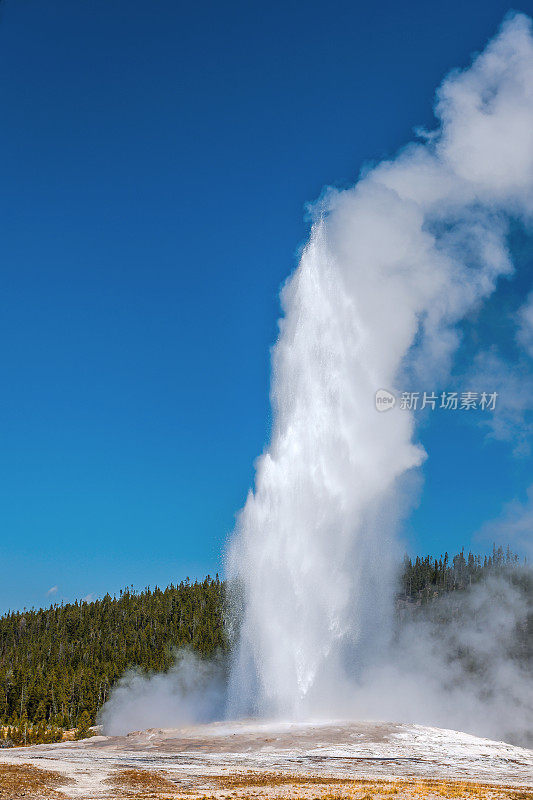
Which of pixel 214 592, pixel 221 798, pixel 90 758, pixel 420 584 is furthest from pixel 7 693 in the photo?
pixel 420 584

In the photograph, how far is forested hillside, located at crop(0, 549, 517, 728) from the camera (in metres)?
99.7

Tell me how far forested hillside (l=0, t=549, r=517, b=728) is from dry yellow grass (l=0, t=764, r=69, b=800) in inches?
2078

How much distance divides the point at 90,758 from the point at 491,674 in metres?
103

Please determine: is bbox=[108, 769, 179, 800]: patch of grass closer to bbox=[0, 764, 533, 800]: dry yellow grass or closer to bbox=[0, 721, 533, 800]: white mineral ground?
bbox=[0, 764, 533, 800]: dry yellow grass

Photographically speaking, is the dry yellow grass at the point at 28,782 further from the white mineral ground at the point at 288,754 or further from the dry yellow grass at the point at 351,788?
the dry yellow grass at the point at 351,788

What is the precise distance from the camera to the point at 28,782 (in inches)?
1046

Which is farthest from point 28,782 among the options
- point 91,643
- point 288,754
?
point 91,643

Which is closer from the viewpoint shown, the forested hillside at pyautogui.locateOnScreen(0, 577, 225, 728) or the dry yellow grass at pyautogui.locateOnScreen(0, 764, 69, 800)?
the dry yellow grass at pyautogui.locateOnScreen(0, 764, 69, 800)

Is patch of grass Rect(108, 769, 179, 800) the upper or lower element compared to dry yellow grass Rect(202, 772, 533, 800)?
lower

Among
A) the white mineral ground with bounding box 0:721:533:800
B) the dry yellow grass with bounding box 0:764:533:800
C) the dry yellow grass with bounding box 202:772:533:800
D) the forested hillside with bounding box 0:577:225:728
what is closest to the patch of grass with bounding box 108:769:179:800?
the dry yellow grass with bounding box 0:764:533:800

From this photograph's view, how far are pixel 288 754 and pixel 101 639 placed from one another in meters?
105

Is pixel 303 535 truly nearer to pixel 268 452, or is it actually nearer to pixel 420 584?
pixel 268 452

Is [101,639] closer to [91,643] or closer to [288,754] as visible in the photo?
[91,643]

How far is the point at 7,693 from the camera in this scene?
341 ft
